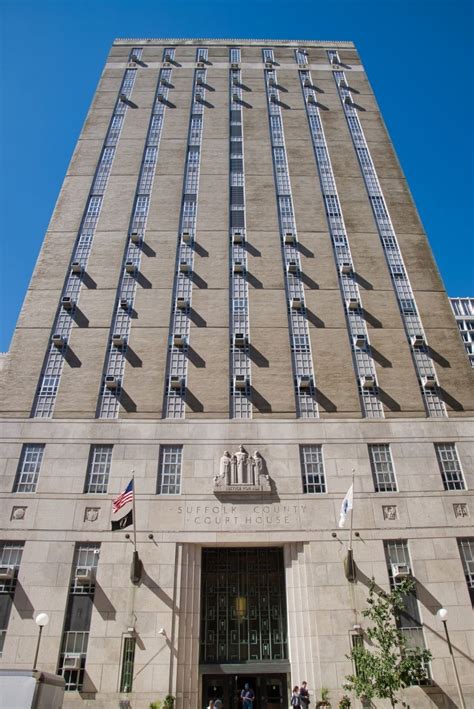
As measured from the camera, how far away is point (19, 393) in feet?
98.5

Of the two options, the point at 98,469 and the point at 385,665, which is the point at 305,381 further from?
the point at 385,665

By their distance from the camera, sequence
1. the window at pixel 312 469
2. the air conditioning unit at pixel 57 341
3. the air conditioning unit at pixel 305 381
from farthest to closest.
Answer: the air conditioning unit at pixel 57 341, the air conditioning unit at pixel 305 381, the window at pixel 312 469

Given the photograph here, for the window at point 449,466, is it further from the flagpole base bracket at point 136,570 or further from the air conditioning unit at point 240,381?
the flagpole base bracket at point 136,570

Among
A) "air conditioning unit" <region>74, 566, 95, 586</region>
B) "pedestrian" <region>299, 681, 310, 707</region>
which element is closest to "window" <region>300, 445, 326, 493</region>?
"pedestrian" <region>299, 681, 310, 707</region>

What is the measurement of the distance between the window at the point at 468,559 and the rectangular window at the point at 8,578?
70.4 feet

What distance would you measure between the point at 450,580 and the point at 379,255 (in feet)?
69.5

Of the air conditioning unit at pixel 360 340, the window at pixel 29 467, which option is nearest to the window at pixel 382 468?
the air conditioning unit at pixel 360 340

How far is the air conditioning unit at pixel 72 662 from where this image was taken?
23.0 m

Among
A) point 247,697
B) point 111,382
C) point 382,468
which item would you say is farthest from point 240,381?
point 247,697

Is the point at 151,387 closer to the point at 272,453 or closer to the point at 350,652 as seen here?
the point at 272,453

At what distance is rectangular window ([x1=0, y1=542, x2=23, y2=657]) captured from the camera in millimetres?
23938

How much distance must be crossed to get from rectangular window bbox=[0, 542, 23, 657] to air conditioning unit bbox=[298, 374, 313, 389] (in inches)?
658

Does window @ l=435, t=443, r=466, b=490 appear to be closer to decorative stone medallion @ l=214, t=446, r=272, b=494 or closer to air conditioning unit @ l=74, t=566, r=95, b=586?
decorative stone medallion @ l=214, t=446, r=272, b=494

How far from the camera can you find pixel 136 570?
2472 centimetres
